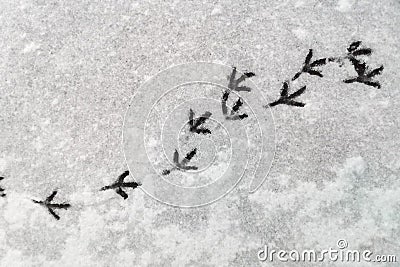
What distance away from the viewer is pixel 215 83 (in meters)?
1.03

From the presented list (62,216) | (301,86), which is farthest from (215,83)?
(62,216)

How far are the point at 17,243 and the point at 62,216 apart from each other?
115 mm

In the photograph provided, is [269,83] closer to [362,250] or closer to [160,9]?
[160,9]
